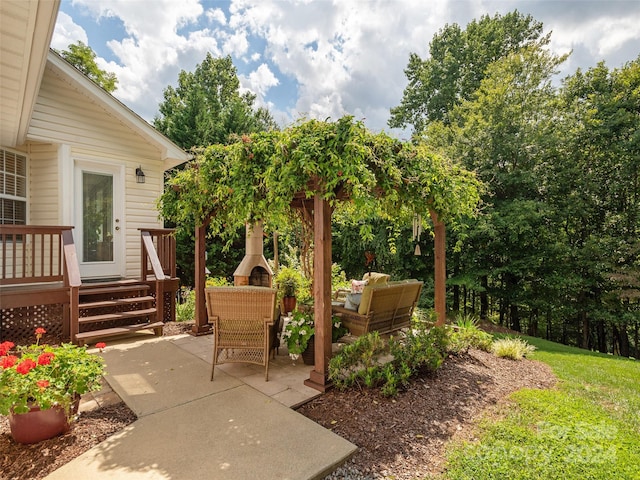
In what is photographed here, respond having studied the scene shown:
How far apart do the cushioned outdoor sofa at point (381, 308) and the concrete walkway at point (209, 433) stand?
3.26 feet

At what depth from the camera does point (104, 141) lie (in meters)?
6.70

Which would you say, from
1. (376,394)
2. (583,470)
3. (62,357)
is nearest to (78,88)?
(62,357)

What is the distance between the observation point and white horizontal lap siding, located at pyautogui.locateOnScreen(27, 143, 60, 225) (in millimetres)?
6215

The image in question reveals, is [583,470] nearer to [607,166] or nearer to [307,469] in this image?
[307,469]

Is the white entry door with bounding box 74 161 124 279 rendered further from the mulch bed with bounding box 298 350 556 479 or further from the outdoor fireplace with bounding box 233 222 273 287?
the mulch bed with bounding box 298 350 556 479

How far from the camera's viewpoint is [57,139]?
6129 millimetres

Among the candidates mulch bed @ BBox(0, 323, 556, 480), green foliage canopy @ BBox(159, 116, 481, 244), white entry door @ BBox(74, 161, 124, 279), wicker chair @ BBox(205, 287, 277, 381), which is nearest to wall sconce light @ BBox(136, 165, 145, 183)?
white entry door @ BBox(74, 161, 124, 279)

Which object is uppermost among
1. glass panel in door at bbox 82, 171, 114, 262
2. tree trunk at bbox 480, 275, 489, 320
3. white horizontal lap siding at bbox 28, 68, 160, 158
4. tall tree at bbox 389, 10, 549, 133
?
tall tree at bbox 389, 10, 549, 133

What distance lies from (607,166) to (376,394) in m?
11.1

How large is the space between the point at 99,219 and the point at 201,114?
28.0 ft

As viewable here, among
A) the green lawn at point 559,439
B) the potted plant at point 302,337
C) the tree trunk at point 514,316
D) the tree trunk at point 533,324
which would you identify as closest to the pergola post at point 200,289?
the potted plant at point 302,337

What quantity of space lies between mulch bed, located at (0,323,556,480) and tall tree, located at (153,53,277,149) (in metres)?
10.2

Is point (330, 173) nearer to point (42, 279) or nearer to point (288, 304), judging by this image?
point (288, 304)

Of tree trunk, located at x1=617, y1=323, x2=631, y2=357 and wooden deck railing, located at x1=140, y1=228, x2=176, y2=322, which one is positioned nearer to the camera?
wooden deck railing, located at x1=140, y1=228, x2=176, y2=322
